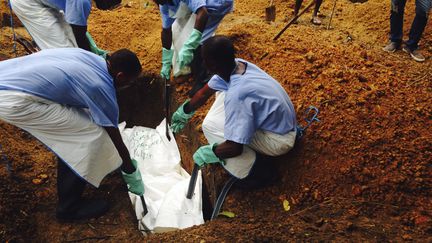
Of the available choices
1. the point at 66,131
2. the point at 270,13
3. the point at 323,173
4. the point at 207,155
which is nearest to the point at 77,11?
the point at 66,131

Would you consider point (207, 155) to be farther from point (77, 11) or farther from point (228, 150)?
point (77, 11)

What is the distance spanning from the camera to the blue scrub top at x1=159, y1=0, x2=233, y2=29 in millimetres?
3721

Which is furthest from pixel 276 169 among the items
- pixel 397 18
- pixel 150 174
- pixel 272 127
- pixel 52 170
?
pixel 397 18

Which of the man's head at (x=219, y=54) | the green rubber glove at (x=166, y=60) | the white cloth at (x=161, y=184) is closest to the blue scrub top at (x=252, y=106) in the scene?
the man's head at (x=219, y=54)

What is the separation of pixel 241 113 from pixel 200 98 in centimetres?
61

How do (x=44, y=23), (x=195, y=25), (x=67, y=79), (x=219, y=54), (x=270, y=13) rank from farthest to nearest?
(x=270, y=13) → (x=44, y=23) → (x=195, y=25) → (x=219, y=54) → (x=67, y=79)

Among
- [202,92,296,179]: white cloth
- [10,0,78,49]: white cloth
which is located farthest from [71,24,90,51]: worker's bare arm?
[202,92,296,179]: white cloth

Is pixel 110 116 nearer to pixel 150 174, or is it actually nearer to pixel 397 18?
pixel 150 174

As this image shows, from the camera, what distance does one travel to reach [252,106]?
2.58 meters

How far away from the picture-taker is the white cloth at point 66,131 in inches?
91.1

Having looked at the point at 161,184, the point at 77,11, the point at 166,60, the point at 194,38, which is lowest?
the point at 161,184

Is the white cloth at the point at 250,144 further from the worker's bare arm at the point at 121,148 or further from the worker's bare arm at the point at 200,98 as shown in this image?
the worker's bare arm at the point at 121,148

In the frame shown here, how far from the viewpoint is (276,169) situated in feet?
10.5

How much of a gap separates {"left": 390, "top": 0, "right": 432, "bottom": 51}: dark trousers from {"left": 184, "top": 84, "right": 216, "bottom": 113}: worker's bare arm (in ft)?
9.92
